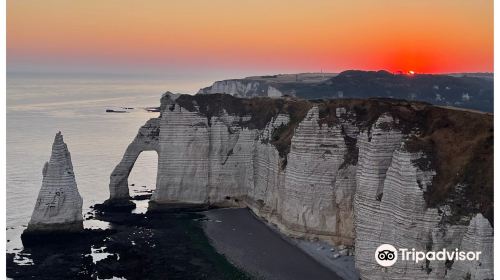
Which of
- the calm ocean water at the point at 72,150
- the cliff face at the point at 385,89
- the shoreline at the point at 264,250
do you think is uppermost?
the cliff face at the point at 385,89

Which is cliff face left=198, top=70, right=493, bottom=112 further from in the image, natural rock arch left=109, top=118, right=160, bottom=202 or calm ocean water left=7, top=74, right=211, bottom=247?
natural rock arch left=109, top=118, right=160, bottom=202

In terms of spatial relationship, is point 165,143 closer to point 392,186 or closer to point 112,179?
point 112,179

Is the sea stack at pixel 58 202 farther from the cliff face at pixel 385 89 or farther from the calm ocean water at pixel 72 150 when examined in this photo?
the cliff face at pixel 385 89

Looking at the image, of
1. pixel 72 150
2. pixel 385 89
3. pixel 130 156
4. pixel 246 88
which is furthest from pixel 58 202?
pixel 385 89

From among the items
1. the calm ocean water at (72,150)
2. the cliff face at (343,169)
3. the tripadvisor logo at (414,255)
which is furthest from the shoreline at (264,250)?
the calm ocean water at (72,150)

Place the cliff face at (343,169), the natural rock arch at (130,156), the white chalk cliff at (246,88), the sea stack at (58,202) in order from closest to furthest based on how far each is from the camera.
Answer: the cliff face at (343,169)
the sea stack at (58,202)
the natural rock arch at (130,156)
the white chalk cliff at (246,88)

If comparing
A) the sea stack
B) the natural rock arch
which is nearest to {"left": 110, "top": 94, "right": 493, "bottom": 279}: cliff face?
the natural rock arch
